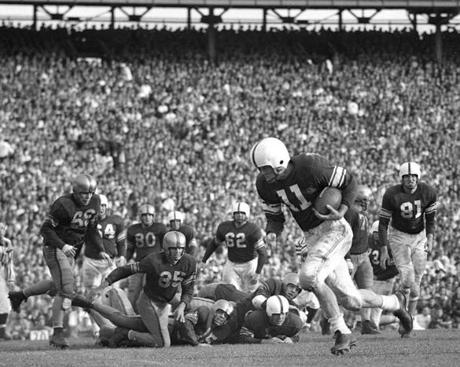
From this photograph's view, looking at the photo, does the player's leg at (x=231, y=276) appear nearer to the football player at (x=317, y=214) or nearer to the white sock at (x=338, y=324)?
the football player at (x=317, y=214)

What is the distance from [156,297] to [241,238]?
454 centimetres

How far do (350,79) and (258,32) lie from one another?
3.49 metres

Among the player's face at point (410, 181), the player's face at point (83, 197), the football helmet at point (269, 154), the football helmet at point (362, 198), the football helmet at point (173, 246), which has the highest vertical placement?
the football helmet at point (269, 154)

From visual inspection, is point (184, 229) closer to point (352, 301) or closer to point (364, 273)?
point (364, 273)

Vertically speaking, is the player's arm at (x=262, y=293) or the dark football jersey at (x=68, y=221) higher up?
the dark football jersey at (x=68, y=221)

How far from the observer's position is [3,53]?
Answer: 2980cm

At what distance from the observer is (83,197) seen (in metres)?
11.2

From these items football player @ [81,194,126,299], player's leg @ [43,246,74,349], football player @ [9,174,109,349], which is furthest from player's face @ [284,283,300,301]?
football player @ [81,194,126,299]

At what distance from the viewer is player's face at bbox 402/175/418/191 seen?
1243 centimetres

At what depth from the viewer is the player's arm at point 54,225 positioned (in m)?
11.2

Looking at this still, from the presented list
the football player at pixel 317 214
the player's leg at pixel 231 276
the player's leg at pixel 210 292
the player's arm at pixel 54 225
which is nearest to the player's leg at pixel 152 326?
the player's arm at pixel 54 225

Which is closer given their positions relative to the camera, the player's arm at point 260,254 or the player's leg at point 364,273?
the player's leg at point 364,273

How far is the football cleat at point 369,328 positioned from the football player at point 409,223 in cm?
88

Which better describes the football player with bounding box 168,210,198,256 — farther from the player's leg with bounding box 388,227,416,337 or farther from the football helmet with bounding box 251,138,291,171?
the football helmet with bounding box 251,138,291,171
